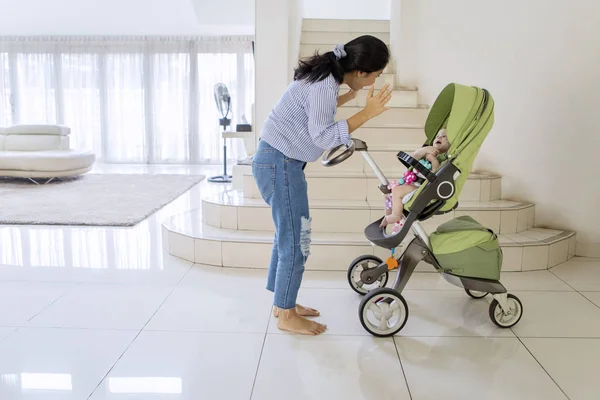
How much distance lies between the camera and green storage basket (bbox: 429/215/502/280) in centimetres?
203

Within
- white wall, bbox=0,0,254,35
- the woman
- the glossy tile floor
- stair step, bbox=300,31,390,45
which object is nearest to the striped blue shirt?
the woman

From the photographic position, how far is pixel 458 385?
5.48 feet

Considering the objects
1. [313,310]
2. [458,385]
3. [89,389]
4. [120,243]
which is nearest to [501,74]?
[313,310]

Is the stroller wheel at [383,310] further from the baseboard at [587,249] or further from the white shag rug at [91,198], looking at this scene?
the white shag rug at [91,198]

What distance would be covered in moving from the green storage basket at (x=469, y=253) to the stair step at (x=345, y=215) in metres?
0.92

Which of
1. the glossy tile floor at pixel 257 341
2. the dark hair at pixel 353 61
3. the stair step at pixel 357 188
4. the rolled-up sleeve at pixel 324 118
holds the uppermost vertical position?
the dark hair at pixel 353 61

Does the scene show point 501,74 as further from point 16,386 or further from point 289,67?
point 16,386

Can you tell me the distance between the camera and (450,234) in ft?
6.84

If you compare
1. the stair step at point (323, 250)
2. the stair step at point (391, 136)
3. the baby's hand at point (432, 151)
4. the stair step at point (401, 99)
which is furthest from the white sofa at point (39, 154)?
the baby's hand at point (432, 151)

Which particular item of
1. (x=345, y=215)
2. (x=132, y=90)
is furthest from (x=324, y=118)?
(x=132, y=90)

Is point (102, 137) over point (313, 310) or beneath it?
over

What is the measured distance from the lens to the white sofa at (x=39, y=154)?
604 cm

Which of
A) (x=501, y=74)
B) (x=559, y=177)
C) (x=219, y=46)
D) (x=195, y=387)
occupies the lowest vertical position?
(x=195, y=387)

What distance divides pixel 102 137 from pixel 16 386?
7.60 metres
